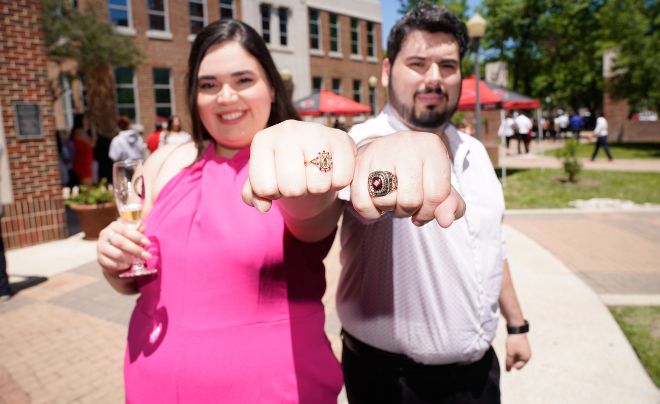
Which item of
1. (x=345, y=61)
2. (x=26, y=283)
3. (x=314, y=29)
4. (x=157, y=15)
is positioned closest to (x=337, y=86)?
(x=345, y=61)

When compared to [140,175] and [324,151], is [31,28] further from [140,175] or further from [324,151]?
[324,151]

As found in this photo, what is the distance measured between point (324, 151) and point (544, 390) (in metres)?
2.98

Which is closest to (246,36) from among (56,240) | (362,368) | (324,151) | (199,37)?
(199,37)

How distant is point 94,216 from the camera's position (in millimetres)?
7465

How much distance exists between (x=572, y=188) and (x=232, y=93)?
11929 mm

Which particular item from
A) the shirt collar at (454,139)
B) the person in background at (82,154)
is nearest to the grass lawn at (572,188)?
the shirt collar at (454,139)

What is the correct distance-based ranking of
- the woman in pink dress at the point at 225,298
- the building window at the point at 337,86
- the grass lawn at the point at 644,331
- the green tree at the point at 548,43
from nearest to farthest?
1. the woman in pink dress at the point at 225,298
2. the grass lawn at the point at 644,331
3. the building window at the point at 337,86
4. the green tree at the point at 548,43

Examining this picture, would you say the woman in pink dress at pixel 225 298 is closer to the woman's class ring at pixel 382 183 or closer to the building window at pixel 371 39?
the woman's class ring at pixel 382 183

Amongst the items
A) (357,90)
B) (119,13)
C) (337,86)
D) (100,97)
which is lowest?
(100,97)

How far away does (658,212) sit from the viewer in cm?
894

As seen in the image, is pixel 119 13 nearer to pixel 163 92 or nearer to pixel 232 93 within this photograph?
pixel 163 92

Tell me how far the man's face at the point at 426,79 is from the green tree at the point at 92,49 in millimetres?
17877

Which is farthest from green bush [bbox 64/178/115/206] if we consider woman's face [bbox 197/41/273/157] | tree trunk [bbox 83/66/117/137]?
tree trunk [bbox 83/66/117/137]

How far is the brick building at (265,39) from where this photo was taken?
19.2 meters
